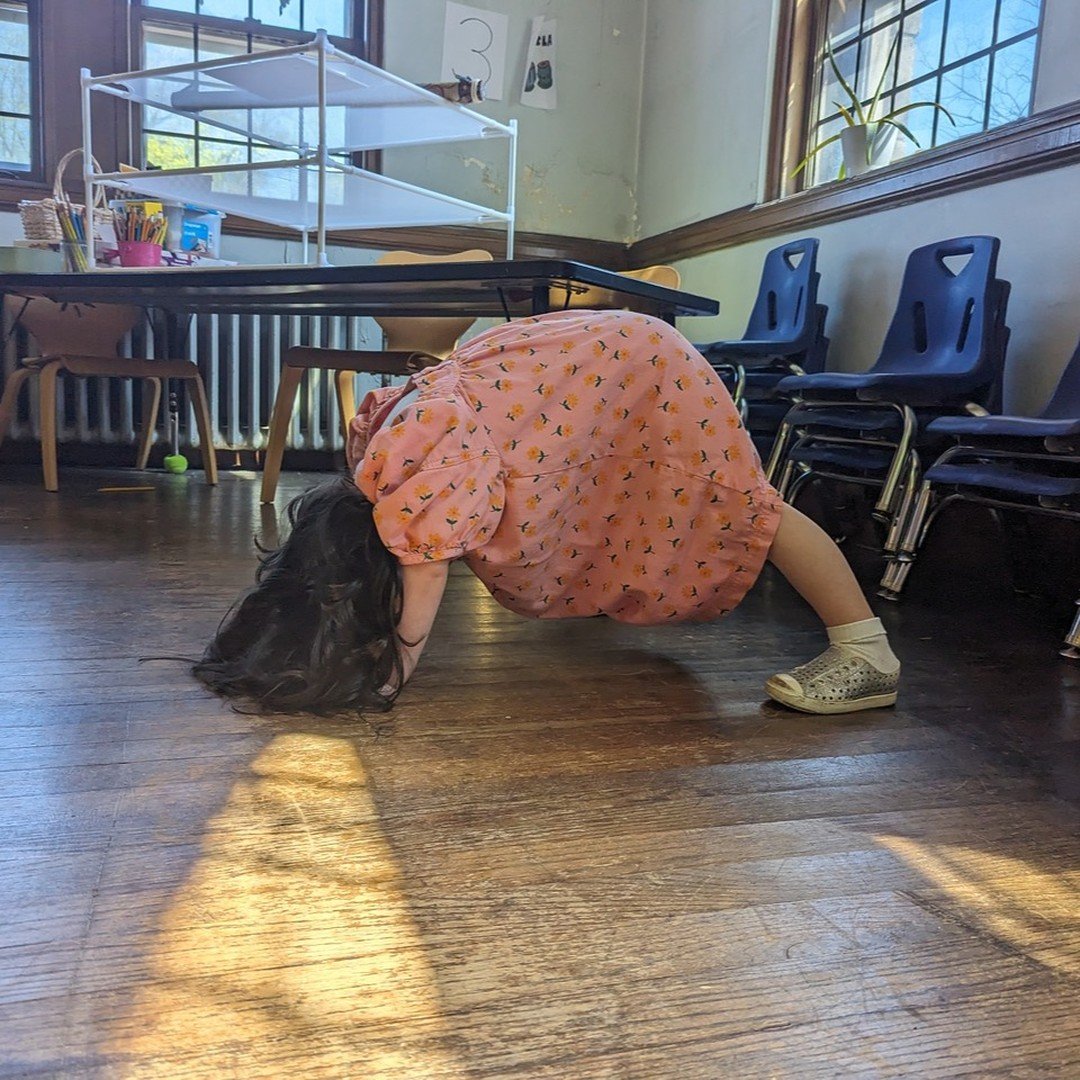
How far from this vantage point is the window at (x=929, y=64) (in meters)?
2.43

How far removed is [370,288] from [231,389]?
1991 mm

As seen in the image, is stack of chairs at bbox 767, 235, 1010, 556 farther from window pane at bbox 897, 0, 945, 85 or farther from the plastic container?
the plastic container

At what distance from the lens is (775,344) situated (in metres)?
2.67

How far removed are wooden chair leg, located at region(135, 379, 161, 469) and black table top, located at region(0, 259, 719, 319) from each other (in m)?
0.74

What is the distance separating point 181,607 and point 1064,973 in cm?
136

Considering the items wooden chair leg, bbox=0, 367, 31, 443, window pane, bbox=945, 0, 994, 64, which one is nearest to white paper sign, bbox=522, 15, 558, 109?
window pane, bbox=945, 0, 994, 64

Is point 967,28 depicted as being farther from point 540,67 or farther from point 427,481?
point 427,481

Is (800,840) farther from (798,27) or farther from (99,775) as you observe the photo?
(798,27)

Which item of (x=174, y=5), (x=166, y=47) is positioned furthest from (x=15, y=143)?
(x=174, y=5)

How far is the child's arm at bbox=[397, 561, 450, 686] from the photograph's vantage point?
1.09 metres

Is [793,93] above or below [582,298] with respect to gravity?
above

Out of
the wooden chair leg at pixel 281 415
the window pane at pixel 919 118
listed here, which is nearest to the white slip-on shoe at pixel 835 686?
the wooden chair leg at pixel 281 415

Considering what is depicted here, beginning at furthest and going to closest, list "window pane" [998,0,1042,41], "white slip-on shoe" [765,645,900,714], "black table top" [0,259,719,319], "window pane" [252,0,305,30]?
"window pane" [252,0,305,30]
"window pane" [998,0,1042,41]
"black table top" [0,259,719,319]
"white slip-on shoe" [765,645,900,714]

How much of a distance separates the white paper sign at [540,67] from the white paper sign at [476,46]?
108 millimetres
